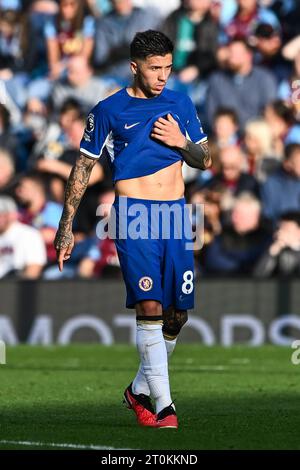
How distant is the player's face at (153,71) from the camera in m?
7.50

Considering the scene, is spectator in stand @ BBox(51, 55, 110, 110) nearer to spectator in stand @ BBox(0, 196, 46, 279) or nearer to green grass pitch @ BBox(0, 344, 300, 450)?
spectator in stand @ BBox(0, 196, 46, 279)

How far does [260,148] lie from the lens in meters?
15.6

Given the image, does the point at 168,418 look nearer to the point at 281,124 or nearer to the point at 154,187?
the point at 154,187

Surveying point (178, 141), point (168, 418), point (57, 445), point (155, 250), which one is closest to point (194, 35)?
point (178, 141)

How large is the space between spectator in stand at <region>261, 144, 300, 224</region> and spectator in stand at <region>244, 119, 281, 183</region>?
36 cm

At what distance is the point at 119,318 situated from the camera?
14.8 m

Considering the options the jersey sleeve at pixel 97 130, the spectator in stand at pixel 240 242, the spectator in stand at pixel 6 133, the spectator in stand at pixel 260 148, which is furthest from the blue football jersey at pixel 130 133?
the spectator in stand at pixel 6 133

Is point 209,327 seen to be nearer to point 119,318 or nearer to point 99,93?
point 119,318

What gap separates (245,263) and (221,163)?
1251mm

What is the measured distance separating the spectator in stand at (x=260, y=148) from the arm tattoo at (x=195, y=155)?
7.65m

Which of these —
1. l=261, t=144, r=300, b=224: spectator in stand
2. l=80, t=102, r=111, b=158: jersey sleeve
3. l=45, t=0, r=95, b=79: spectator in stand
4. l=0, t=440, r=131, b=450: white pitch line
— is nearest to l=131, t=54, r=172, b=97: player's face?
l=80, t=102, r=111, b=158: jersey sleeve

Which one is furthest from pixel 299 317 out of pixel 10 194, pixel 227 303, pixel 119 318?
pixel 10 194
